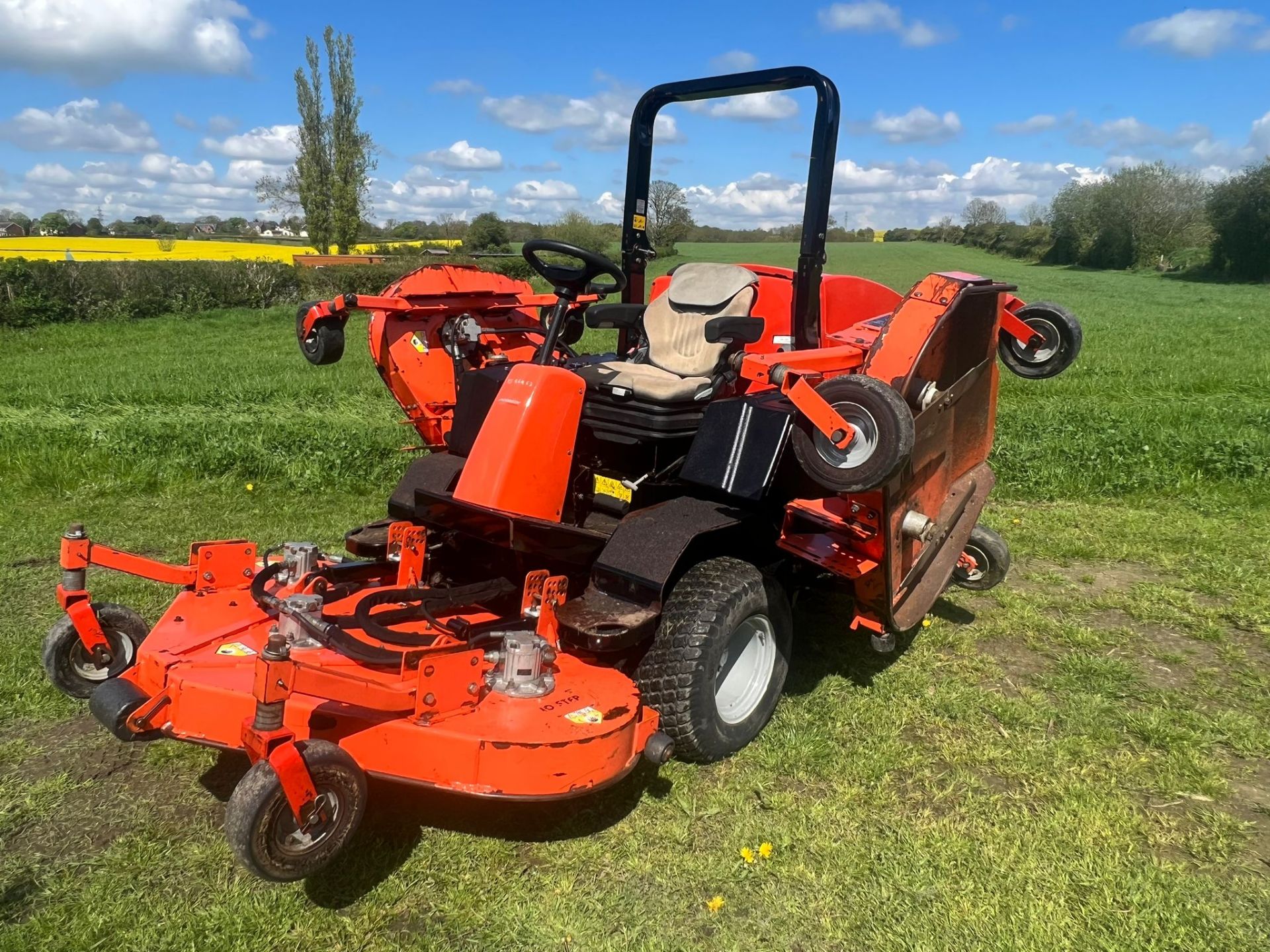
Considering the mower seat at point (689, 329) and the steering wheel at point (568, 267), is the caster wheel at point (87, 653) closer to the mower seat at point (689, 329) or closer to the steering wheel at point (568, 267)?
the mower seat at point (689, 329)

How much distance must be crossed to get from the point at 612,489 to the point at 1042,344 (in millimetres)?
2212

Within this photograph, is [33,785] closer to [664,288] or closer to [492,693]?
[492,693]

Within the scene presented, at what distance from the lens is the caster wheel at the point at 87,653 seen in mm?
3354

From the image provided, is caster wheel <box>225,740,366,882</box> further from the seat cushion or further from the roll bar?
the roll bar

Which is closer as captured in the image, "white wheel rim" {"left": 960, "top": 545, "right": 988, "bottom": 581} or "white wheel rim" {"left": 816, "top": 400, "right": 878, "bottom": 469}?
"white wheel rim" {"left": 816, "top": 400, "right": 878, "bottom": 469}

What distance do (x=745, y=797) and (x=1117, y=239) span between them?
58.6 metres

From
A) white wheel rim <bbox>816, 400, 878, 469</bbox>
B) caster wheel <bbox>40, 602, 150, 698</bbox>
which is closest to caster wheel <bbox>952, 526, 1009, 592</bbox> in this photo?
white wheel rim <bbox>816, 400, 878, 469</bbox>

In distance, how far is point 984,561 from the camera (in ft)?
16.2

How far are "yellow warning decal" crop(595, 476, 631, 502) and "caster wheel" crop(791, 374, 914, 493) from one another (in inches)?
31.0

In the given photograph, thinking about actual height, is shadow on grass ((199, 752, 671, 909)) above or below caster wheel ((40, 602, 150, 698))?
below

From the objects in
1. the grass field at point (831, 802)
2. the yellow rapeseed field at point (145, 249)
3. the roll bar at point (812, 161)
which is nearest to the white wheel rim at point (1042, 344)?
the roll bar at point (812, 161)

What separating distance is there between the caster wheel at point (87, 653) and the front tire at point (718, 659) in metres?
1.87

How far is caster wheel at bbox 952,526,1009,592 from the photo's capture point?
4.88 m

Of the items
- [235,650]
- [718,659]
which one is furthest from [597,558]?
[235,650]
